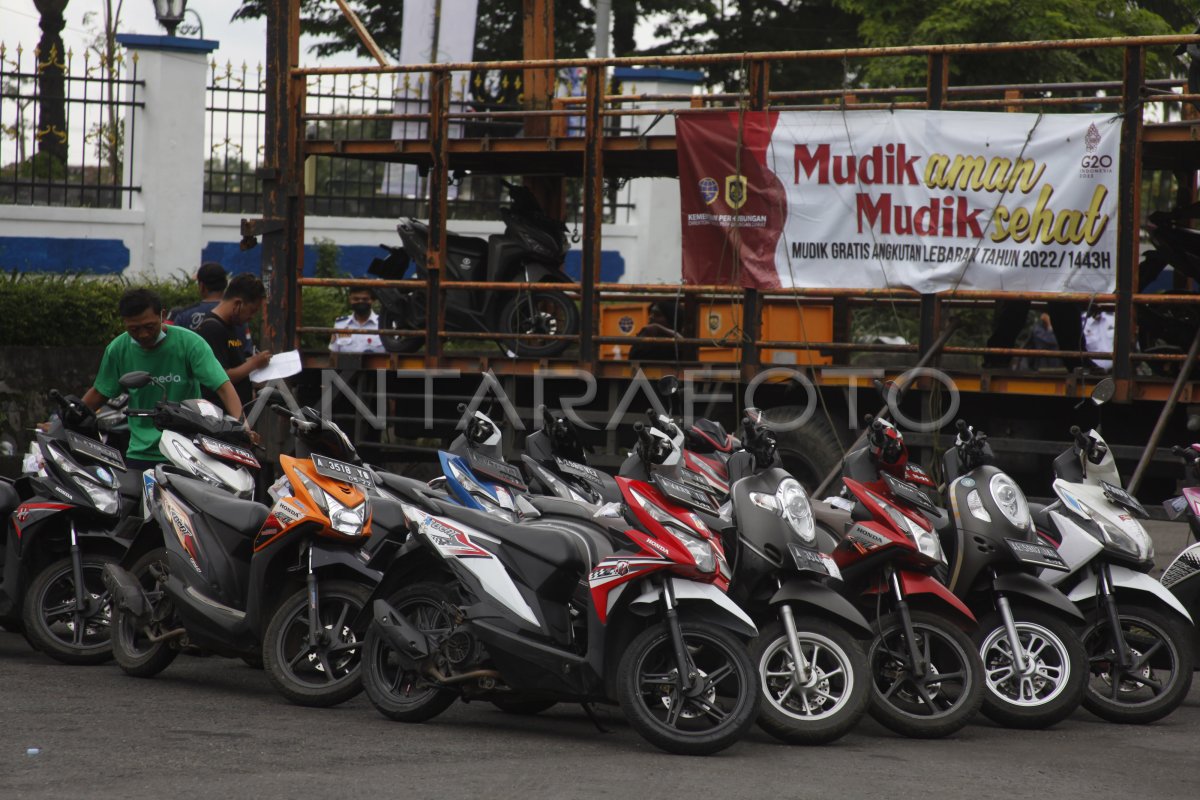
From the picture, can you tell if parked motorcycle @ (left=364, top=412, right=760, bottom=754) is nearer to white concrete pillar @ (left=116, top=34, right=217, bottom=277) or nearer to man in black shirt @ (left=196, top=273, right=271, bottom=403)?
man in black shirt @ (left=196, top=273, right=271, bottom=403)

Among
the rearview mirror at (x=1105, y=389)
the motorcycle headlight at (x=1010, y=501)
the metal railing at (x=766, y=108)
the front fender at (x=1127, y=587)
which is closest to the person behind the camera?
the motorcycle headlight at (x=1010, y=501)

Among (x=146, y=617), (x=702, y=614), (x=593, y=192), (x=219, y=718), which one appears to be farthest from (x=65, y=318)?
(x=702, y=614)

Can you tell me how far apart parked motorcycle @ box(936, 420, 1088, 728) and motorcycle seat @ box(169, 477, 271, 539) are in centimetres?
270

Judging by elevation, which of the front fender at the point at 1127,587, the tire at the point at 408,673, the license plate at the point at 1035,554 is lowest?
the tire at the point at 408,673

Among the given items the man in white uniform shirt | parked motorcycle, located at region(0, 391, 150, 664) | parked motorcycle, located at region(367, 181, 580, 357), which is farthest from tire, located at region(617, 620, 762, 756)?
the man in white uniform shirt

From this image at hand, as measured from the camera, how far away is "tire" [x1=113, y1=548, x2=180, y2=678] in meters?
7.26

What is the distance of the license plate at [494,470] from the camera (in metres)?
7.04

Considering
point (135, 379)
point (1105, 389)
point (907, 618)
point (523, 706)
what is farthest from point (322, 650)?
point (1105, 389)

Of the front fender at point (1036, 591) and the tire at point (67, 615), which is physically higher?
the front fender at point (1036, 591)

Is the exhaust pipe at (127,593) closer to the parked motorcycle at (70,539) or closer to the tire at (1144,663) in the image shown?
Result: the parked motorcycle at (70,539)

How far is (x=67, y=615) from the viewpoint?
772 cm

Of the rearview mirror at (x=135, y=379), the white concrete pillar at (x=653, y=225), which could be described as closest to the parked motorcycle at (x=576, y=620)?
the rearview mirror at (x=135, y=379)

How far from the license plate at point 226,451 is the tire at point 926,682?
2914mm

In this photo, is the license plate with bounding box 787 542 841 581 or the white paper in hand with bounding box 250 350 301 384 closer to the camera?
the license plate with bounding box 787 542 841 581
